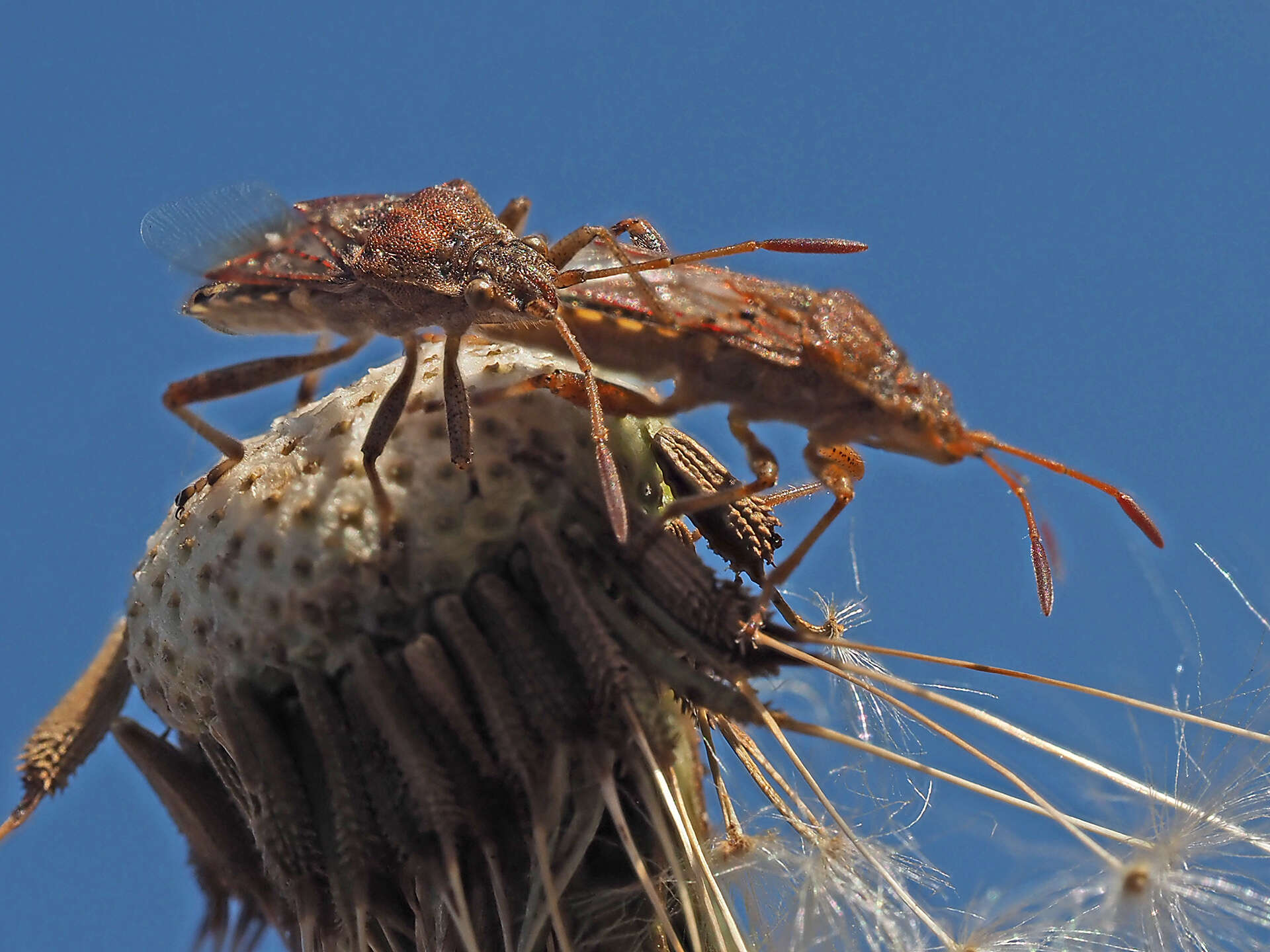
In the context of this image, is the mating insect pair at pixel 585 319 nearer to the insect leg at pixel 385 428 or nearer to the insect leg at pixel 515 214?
the insect leg at pixel 385 428

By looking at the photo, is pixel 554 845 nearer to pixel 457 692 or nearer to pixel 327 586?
pixel 457 692

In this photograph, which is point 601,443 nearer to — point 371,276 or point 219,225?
point 371,276

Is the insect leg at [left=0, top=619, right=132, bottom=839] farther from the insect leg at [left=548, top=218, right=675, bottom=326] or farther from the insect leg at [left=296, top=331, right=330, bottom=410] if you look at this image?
the insect leg at [left=548, top=218, right=675, bottom=326]

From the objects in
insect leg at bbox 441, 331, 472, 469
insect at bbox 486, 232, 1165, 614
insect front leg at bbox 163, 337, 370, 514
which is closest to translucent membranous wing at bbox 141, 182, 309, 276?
insect front leg at bbox 163, 337, 370, 514

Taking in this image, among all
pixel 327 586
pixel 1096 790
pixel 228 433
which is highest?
pixel 228 433

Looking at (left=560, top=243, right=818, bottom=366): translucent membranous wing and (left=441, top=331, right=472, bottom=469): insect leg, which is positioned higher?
(left=560, top=243, right=818, bottom=366): translucent membranous wing

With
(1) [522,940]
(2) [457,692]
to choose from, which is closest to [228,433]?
(2) [457,692]

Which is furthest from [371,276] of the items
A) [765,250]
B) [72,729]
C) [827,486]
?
[72,729]
